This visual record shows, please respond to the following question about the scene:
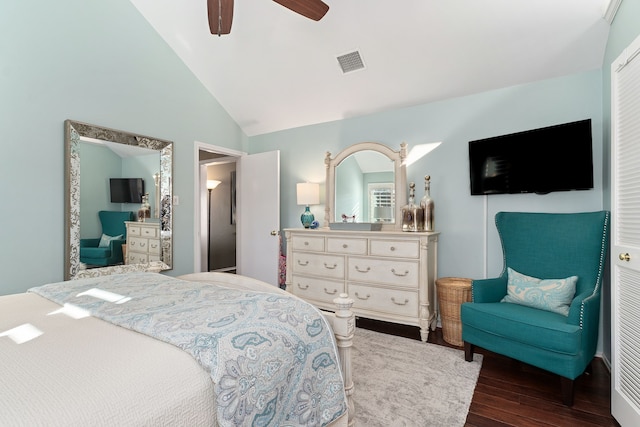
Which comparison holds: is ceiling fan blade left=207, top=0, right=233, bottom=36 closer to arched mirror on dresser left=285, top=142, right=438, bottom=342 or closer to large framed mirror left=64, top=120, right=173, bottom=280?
large framed mirror left=64, top=120, right=173, bottom=280

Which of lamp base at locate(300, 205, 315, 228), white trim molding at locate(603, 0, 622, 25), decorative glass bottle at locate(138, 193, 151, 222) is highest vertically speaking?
white trim molding at locate(603, 0, 622, 25)

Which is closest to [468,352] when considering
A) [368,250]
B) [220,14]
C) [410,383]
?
[410,383]

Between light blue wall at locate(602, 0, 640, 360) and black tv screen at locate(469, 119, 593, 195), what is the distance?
13 centimetres

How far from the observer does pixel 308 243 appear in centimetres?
346

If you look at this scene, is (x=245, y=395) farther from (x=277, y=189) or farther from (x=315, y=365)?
(x=277, y=189)

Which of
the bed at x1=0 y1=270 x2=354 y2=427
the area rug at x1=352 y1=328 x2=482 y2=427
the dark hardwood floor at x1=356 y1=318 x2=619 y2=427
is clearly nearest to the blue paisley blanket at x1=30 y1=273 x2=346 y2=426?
the bed at x1=0 y1=270 x2=354 y2=427

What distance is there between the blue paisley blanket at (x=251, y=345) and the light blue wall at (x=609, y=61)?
2336 millimetres

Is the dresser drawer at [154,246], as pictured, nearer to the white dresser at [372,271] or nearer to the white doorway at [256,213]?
the white doorway at [256,213]

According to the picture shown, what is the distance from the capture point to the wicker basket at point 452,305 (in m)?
2.72

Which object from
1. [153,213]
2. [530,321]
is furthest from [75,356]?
[153,213]

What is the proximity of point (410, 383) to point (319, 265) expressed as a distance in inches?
60.1

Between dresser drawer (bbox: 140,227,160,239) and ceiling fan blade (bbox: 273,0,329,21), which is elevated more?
ceiling fan blade (bbox: 273,0,329,21)

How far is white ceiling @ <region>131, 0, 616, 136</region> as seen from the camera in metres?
2.42

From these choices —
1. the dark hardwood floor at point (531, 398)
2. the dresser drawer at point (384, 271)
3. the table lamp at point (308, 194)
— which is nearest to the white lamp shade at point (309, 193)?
the table lamp at point (308, 194)
